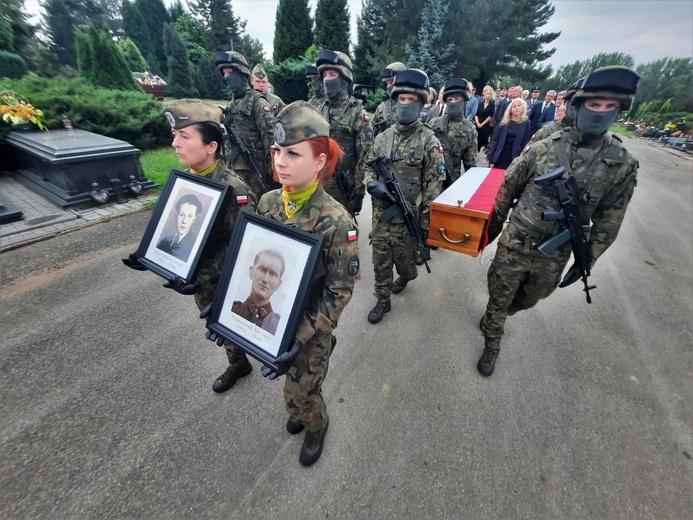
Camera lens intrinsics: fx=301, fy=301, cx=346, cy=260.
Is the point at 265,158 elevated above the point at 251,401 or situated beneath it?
elevated above

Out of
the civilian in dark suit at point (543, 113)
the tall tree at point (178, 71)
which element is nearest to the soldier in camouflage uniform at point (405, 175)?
the civilian in dark suit at point (543, 113)

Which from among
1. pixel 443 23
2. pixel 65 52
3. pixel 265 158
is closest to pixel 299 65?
pixel 443 23

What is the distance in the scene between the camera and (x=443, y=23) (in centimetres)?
2206

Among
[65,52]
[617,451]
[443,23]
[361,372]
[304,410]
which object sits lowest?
[361,372]

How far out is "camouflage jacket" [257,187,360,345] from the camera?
1.55 meters

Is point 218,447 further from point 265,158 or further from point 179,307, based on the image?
point 265,158

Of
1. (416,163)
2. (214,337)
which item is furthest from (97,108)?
(214,337)

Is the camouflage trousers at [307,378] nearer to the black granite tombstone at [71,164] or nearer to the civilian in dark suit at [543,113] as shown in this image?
the black granite tombstone at [71,164]

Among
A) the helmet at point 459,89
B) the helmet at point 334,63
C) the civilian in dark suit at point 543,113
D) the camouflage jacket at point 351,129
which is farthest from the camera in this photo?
the civilian in dark suit at point 543,113

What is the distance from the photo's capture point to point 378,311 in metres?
3.47

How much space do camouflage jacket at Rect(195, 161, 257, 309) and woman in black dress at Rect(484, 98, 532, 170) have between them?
5.32 m

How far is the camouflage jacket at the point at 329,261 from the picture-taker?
1549 millimetres

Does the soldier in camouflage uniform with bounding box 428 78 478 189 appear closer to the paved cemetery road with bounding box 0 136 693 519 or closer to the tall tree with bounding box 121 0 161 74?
the paved cemetery road with bounding box 0 136 693 519

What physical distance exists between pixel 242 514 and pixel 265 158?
15.1 ft
